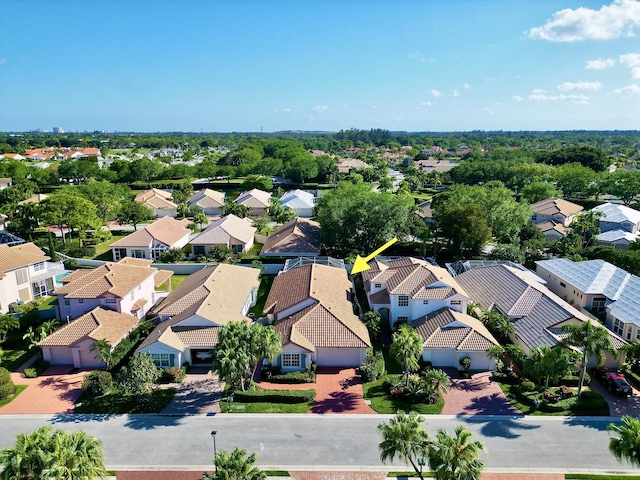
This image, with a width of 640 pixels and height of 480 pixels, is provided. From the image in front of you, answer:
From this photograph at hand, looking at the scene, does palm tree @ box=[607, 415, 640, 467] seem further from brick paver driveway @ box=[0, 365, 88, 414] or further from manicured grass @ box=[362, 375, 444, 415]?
brick paver driveway @ box=[0, 365, 88, 414]

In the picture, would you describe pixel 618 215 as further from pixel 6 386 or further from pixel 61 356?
pixel 6 386

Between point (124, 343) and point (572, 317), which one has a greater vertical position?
point (572, 317)

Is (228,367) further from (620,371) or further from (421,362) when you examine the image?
(620,371)

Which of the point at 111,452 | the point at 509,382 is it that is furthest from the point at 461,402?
the point at 111,452

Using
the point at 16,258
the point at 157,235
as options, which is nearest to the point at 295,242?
the point at 157,235

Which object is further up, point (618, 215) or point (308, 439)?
point (618, 215)
